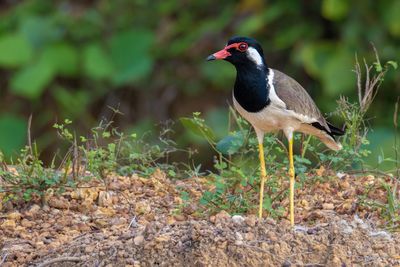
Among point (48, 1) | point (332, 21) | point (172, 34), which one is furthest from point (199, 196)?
point (48, 1)

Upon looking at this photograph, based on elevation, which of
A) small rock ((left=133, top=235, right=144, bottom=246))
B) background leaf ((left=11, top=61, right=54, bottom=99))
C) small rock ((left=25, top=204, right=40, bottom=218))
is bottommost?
background leaf ((left=11, top=61, right=54, bottom=99))

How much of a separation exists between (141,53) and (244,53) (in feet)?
17.2

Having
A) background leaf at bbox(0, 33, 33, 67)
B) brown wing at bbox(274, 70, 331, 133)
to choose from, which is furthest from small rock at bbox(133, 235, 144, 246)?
background leaf at bbox(0, 33, 33, 67)

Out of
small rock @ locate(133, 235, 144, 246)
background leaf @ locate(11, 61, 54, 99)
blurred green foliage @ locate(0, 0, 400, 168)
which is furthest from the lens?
background leaf @ locate(11, 61, 54, 99)

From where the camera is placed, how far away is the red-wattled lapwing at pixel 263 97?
527 cm

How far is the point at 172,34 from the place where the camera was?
10.8 meters

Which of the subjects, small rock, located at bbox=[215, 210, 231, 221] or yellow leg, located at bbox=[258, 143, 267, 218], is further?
yellow leg, located at bbox=[258, 143, 267, 218]

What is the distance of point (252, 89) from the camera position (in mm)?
5289

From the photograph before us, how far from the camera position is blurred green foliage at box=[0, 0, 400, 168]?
9875 mm

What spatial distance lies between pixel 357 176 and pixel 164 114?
5.01 m

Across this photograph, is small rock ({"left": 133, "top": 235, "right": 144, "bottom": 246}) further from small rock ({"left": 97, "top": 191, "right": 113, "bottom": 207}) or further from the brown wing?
the brown wing

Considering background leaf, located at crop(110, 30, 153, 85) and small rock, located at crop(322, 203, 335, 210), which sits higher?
small rock, located at crop(322, 203, 335, 210)

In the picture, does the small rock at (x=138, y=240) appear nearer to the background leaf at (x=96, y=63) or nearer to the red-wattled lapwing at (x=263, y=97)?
the red-wattled lapwing at (x=263, y=97)

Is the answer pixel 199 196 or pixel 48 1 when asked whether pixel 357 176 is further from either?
pixel 48 1
